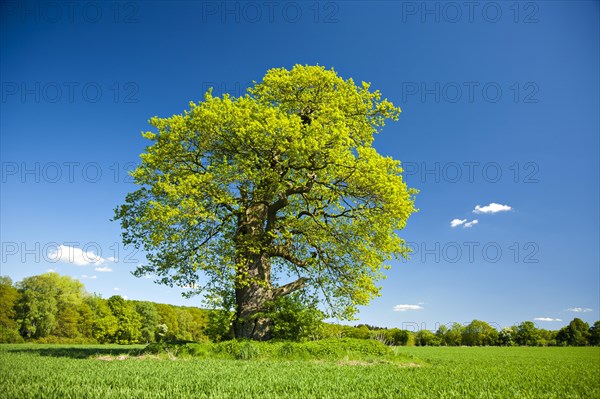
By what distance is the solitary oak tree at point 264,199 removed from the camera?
20.4m

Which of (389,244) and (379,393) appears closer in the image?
(379,393)

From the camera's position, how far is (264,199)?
74.0ft

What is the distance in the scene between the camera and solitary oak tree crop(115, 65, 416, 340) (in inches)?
805

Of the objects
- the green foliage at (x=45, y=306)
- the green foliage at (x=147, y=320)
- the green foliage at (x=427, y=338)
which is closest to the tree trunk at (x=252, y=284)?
the green foliage at (x=45, y=306)

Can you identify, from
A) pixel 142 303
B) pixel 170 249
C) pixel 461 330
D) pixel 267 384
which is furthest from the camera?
pixel 461 330

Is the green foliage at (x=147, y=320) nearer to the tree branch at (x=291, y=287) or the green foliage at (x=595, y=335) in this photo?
the tree branch at (x=291, y=287)

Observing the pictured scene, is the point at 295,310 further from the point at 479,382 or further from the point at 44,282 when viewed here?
the point at 44,282

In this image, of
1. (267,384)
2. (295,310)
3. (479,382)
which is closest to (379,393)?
(267,384)

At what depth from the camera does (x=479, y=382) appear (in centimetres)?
1098

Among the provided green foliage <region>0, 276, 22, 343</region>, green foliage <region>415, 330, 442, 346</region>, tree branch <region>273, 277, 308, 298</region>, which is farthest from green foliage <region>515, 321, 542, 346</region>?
green foliage <region>0, 276, 22, 343</region>

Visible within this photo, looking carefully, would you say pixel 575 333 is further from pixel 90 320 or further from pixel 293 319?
pixel 90 320

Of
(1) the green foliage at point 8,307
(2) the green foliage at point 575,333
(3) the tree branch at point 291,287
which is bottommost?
(2) the green foliage at point 575,333

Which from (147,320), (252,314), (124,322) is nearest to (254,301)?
(252,314)

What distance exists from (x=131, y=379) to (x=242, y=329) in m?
12.4
